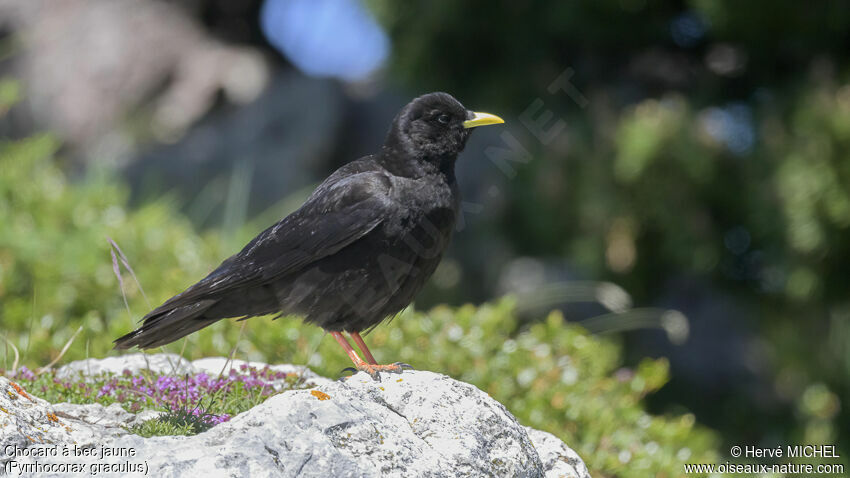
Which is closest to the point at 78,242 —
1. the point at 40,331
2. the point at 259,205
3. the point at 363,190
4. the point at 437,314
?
the point at 40,331

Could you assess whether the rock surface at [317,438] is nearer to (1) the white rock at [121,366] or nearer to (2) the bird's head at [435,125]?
(1) the white rock at [121,366]

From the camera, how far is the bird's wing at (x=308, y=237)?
10.5ft

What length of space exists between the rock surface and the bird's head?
3.62 ft

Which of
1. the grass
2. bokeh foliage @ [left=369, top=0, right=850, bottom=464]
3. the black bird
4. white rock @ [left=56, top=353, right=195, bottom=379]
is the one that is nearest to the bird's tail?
the black bird

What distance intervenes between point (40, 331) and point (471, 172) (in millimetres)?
5660

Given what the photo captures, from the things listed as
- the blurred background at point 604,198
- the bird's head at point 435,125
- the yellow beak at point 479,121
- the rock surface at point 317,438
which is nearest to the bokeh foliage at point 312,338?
the blurred background at point 604,198

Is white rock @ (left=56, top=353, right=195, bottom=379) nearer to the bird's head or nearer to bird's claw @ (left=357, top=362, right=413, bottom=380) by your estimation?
bird's claw @ (left=357, top=362, right=413, bottom=380)

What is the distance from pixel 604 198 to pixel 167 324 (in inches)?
160

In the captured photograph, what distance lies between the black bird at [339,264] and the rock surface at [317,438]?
14.5 inches

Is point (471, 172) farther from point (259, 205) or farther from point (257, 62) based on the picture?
point (257, 62)

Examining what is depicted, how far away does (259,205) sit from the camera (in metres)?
9.22

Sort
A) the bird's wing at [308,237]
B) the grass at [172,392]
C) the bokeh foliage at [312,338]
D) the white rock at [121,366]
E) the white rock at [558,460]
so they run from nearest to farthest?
the grass at [172,392] < the white rock at [558,460] < the bird's wing at [308,237] < the white rock at [121,366] < the bokeh foliage at [312,338]

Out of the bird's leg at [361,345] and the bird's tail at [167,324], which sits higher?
the bird's tail at [167,324]

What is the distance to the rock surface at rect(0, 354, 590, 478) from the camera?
90.4 inches
